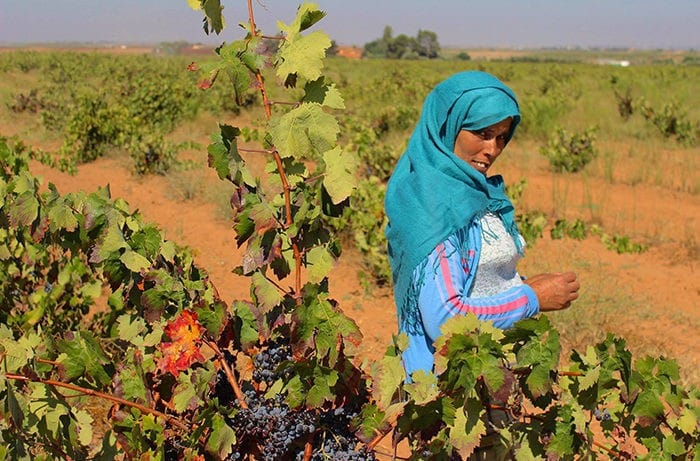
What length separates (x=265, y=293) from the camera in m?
1.47

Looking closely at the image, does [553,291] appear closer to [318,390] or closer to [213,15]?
[318,390]

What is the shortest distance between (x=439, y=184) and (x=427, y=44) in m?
95.2

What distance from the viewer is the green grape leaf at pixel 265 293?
1.46 meters

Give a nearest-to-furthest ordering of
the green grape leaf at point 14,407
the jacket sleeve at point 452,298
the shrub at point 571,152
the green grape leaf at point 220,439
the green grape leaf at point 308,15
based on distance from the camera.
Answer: the green grape leaf at point 308,15, the green grape leaf at point 14,407, the green grape leaf at point 220,439, the jacket sleeve at point 452,298, the shrub at point 571,152

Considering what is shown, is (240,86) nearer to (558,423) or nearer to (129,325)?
(129,325)

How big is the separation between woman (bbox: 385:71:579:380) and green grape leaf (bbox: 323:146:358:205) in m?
0.47

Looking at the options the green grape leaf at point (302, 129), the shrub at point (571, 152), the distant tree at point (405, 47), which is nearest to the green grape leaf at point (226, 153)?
the green grape leaf at point (302, 129)

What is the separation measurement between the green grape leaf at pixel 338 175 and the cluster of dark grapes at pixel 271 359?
40 centimetres

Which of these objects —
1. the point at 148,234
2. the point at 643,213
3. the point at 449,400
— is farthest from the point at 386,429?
the point at 643,213

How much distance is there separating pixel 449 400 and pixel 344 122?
1028cm

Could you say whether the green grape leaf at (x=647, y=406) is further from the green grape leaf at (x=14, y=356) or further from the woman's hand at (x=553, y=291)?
the green grape leaf at (x=14, y=356)

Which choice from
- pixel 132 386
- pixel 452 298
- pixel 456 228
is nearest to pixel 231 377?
pixel 132 386

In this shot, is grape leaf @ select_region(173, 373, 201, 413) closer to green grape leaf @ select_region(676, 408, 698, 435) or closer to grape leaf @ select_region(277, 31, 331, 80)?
grape leaf @ select_region(277, 31, 331, 80)

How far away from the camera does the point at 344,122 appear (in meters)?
11.4
